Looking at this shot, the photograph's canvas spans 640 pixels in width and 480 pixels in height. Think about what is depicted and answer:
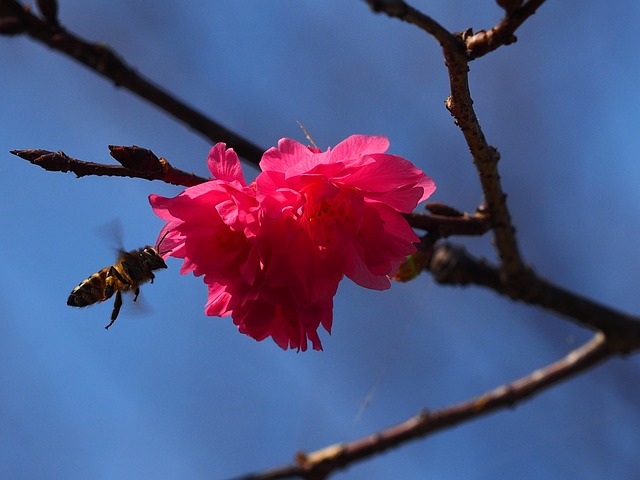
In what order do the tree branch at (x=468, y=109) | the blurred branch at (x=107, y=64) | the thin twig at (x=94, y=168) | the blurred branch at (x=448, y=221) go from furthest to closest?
the blurred branch at (x=448, y=221) < the blurred branch at (x=107, y=64) < the thin twig at (x=94, y=168) < the tree branch at (x=468, y=109)

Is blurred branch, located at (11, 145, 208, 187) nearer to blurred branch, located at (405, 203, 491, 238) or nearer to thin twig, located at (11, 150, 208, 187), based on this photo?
thin twig, located at (11, 150, 208, 187)

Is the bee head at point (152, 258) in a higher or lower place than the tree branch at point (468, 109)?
lower

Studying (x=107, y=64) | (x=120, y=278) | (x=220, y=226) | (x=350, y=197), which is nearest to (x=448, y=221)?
(x=350, y=197)

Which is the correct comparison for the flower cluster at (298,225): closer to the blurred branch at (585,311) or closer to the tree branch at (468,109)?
the tree branch at (468,109)

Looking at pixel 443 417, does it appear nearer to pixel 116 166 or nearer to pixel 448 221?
pixel 448 221

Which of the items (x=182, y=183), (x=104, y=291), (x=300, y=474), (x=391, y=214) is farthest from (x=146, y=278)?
(x=300, y=474)

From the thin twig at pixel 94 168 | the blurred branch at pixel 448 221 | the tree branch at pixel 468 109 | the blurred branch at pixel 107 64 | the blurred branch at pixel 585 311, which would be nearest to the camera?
the tree branch at pixel 468 109

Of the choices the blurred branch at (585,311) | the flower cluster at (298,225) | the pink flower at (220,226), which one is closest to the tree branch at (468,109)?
the flower cluster at (298,225)
